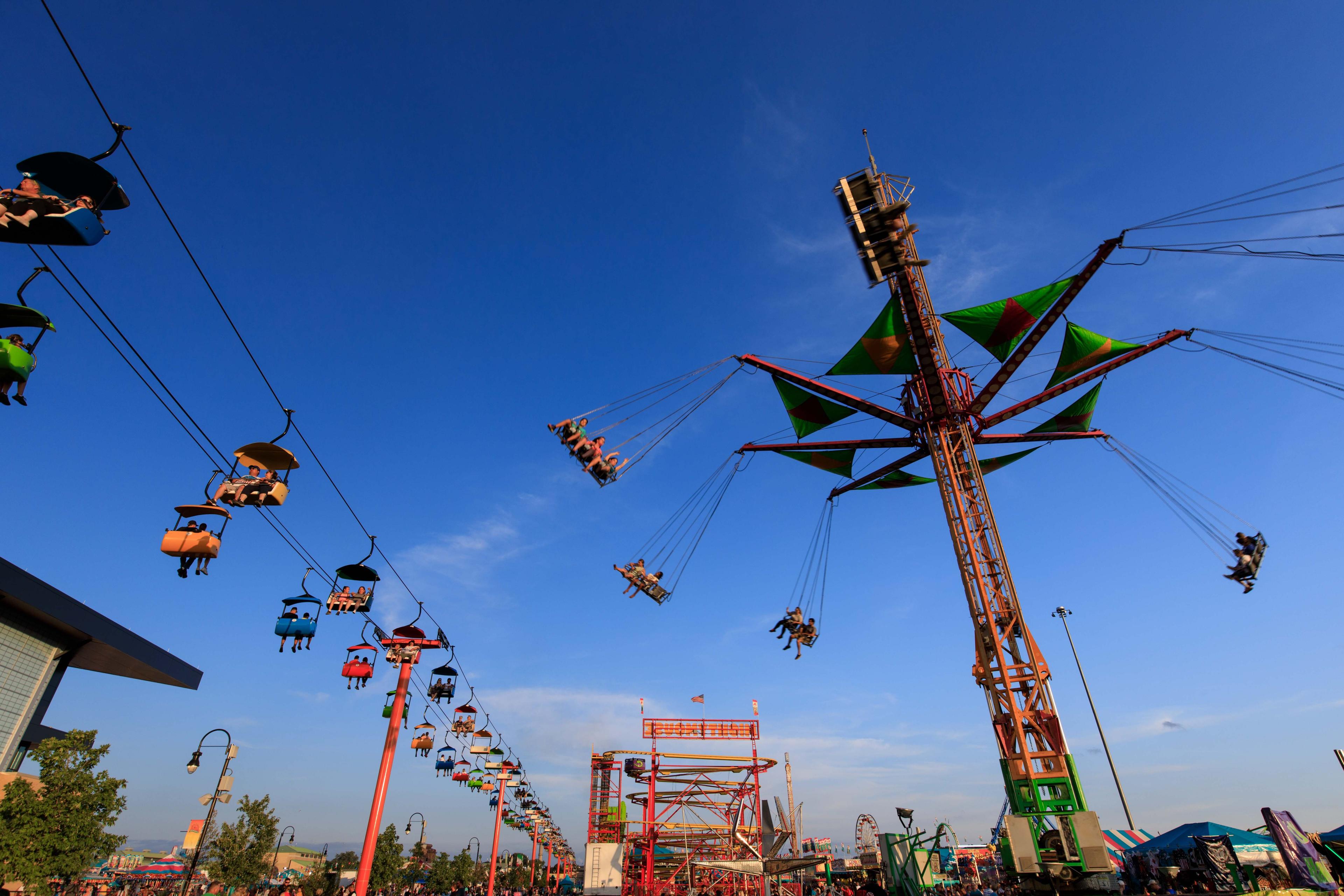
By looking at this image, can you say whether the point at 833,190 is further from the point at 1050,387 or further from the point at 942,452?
the point at 1050,387

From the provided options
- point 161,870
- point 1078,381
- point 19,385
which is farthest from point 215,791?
point 161,870

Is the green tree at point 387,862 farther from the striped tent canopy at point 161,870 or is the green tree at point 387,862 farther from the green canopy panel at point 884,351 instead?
the green canopy panel at point 884,351

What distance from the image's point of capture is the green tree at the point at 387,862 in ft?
157

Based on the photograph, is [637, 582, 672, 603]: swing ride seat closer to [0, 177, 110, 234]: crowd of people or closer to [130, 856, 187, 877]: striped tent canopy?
[0, 177, 110, 234]: crowd of people

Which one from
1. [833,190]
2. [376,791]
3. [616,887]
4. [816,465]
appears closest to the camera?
[833,190]

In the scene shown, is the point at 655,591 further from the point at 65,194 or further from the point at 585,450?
the point at 65,194

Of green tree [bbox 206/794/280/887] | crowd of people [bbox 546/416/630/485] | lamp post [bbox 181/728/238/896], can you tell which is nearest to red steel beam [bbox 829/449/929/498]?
crowd of people [bbox 546/416/630/485]

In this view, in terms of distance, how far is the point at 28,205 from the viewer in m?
7.33

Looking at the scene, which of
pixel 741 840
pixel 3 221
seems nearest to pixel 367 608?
pixel 3 221

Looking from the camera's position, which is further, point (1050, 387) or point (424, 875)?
point (424, 875)

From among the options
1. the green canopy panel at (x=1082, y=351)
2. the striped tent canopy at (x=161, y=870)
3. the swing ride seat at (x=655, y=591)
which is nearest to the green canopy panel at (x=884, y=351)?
the green canopy panel at (x=1082, y=351)

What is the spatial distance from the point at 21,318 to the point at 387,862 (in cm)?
5421

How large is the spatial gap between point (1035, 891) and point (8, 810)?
34.1 meters

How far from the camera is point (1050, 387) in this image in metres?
22.6
